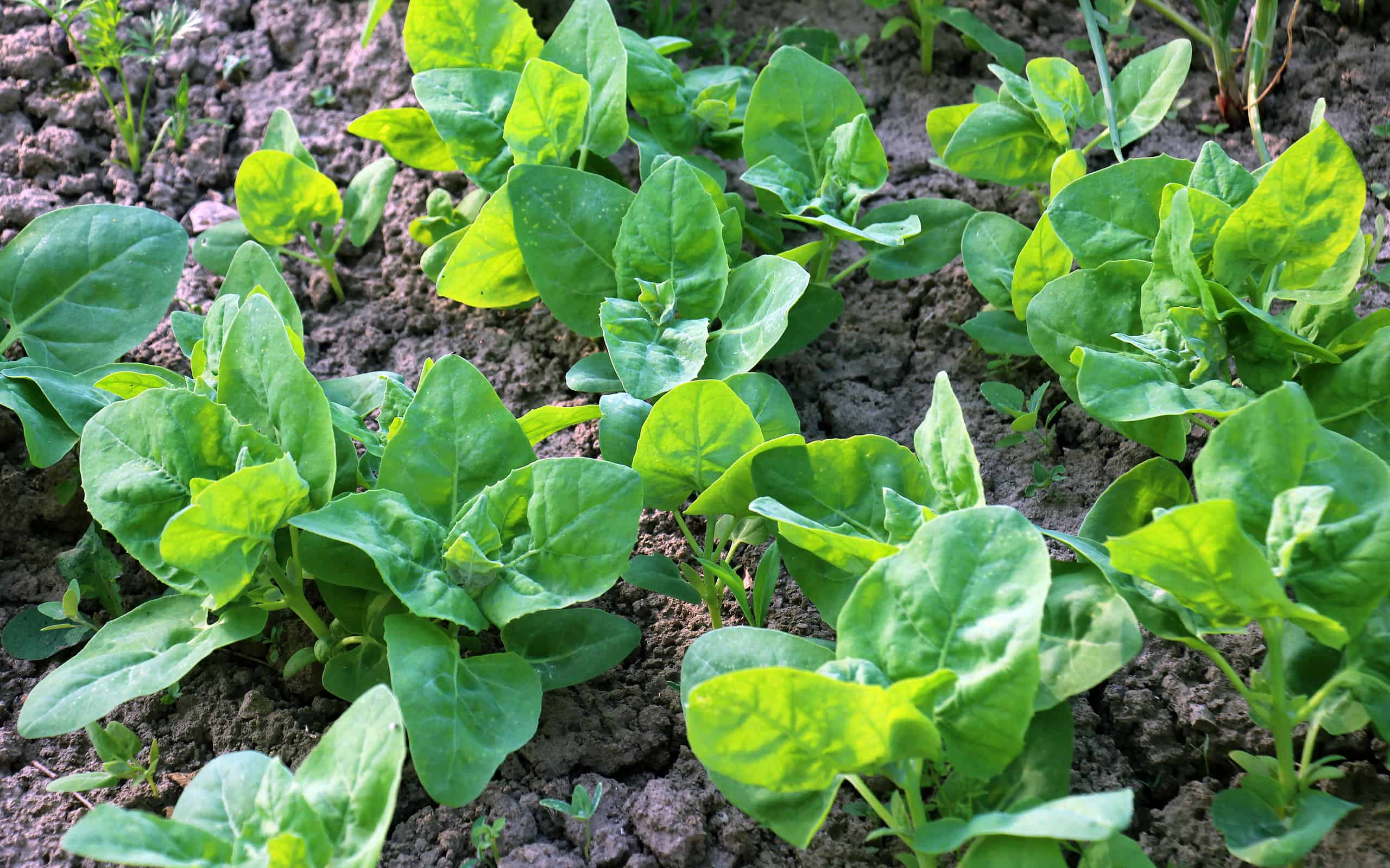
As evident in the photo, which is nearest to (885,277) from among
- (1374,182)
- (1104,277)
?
(1104,277)

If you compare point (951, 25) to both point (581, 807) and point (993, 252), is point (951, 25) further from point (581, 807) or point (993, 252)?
point (581, 807)

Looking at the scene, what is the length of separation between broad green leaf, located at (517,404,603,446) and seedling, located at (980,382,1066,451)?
71 cm

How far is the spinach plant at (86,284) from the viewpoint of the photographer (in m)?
2.05

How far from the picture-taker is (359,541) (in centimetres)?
148

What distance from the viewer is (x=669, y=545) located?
196 centimetres

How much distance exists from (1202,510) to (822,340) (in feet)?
3.87

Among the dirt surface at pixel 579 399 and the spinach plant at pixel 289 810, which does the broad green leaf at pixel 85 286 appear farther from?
the spinach plant at pixel 289 810

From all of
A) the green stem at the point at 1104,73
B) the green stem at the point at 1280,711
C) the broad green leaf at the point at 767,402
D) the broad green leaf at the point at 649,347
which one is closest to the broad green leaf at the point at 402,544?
the broad green leaf at the point at 649,347

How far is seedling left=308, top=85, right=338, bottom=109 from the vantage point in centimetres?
279

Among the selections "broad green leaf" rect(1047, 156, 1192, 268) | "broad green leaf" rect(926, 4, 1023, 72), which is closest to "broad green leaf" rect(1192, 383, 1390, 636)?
"broad green leaf" rect(1047, 156, 1192, 268)

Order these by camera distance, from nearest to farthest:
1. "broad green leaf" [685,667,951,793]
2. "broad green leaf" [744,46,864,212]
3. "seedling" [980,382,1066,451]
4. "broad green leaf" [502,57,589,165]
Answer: "broad green leaf" [685,667,951,793]
"seedling" [980,382,1066,451]
"broad green leaf" [502,57,589,165]
"broad green leaf" [744,46,864,212]

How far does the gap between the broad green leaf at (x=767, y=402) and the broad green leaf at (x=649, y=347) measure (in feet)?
0.25

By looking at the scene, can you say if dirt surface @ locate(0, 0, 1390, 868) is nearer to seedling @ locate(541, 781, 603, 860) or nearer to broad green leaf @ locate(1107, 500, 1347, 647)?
seedling @ locate(541, 781, 603, 860)

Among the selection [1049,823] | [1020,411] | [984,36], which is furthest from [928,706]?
[984,36]
